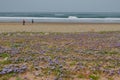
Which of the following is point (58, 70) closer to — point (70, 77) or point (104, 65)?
point (70, 77)

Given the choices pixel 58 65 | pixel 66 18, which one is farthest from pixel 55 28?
pixel 66 18

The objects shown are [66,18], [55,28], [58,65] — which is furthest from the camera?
[66,18]

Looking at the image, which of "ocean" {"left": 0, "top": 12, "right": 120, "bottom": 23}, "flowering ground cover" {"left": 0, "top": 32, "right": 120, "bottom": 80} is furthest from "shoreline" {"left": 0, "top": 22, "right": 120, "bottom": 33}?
"flowering ground cover" {"left": 0, "top": 32, "right": 120, "bottom": 80}

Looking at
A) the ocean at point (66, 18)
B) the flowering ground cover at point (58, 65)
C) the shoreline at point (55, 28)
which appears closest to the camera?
the flowering ground cover at point (58, 65)

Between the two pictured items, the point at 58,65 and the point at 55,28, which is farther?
the point at 55,28

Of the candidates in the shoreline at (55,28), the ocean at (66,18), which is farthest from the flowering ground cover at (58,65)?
the ocean at (66,18)

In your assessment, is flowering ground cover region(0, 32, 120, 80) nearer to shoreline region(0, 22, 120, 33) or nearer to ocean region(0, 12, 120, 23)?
shoreline region(0, 22, 120, 33)

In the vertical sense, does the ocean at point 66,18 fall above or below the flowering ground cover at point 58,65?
below

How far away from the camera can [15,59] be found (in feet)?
38.5

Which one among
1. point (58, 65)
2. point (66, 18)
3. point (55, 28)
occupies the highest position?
point (58, 65)

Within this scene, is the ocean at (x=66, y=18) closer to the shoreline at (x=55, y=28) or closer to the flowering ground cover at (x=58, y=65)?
the shoreline at (x=55, y=28)

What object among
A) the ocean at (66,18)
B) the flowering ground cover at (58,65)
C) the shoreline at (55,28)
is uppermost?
the flowering ground cover at (58,65)

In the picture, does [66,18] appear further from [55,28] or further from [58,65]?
[58,65]

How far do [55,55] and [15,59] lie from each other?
1983 millimetres
